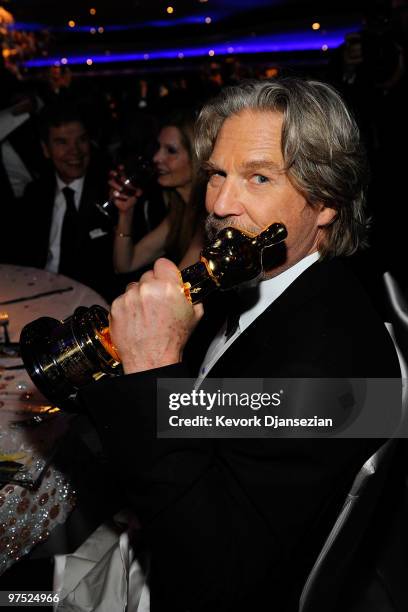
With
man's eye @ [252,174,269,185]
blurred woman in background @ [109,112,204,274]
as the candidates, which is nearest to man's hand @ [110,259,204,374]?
man's eye @ [252,174,269,185]

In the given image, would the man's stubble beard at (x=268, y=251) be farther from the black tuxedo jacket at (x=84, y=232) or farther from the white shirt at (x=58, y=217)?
the white shirt at (x=58, y=217)

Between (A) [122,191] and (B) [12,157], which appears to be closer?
(A) [122,191]

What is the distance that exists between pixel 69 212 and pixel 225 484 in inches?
130

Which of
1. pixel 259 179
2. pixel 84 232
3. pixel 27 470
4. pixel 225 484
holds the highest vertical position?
pixel 259 179

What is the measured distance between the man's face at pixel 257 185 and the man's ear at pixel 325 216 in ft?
0.12

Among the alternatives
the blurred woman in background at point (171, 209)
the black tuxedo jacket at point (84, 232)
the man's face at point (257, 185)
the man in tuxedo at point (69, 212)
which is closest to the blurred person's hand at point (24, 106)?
the man in tuxedo at point (69, 212)

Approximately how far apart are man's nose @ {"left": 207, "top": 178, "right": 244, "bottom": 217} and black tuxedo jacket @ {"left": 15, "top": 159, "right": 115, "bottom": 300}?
2.45m

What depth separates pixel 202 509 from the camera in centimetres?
95

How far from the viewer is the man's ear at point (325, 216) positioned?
136 centimetres

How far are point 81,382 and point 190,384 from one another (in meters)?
0.24

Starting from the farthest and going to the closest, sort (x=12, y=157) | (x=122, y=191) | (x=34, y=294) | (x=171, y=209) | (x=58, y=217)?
(x=12, y=157) < (x=58, y=217) < (x=171, y=209) < (x=122, y=191) < (x=34, y=294)

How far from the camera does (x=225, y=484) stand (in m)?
1.00

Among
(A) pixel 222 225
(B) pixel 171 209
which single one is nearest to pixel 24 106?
(B) pixel 171 209

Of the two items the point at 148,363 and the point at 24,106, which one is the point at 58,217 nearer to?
the point at 24,106
